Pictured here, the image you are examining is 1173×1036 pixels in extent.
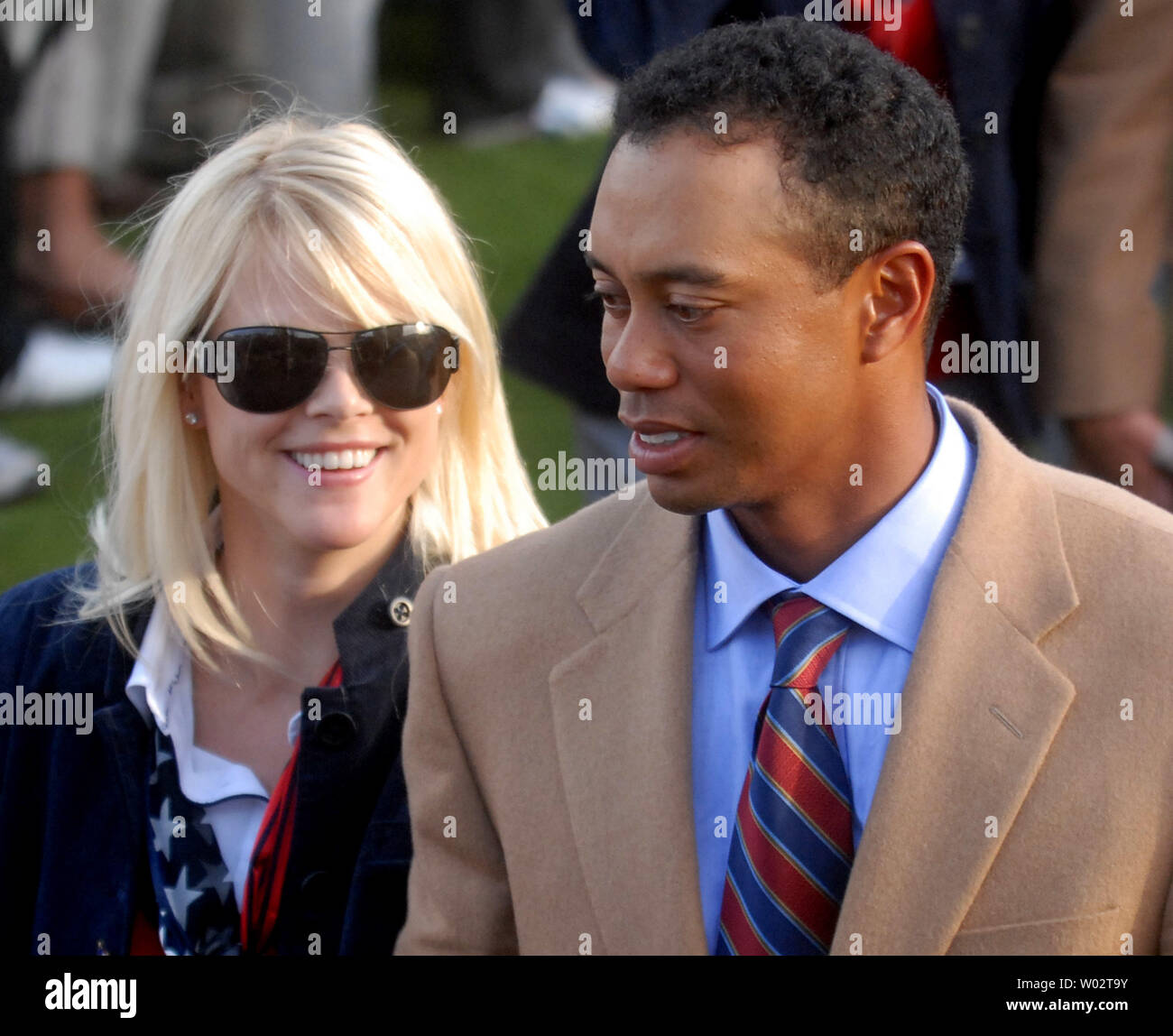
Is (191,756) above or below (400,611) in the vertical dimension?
below

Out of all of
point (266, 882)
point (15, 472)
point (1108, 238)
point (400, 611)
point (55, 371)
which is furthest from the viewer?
point (55, 371)

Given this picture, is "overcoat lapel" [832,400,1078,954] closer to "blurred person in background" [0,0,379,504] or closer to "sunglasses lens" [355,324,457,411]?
"sunglasses lens" [355,324,457,411]

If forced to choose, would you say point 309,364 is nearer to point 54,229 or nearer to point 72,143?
point 54,229

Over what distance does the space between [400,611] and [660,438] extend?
2.79ft

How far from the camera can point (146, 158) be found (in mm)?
8836

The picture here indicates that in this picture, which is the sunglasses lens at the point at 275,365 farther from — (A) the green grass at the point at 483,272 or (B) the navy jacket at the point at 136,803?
(A) the green grass at the point at 483,272

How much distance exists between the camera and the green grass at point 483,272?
5.84 meters

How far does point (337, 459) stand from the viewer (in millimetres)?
2895

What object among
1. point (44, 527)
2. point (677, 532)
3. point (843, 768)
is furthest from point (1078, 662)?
point (44, 527)

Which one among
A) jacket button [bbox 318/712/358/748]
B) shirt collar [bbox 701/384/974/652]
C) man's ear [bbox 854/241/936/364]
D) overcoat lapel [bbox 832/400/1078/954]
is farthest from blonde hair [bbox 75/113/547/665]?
overcoat lapel [bbox 832/400/1078/954]

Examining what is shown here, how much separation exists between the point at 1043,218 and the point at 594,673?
5.13 ft

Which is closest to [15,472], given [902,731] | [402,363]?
[402,363]

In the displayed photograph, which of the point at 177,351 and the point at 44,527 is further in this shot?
the point at 44,527
